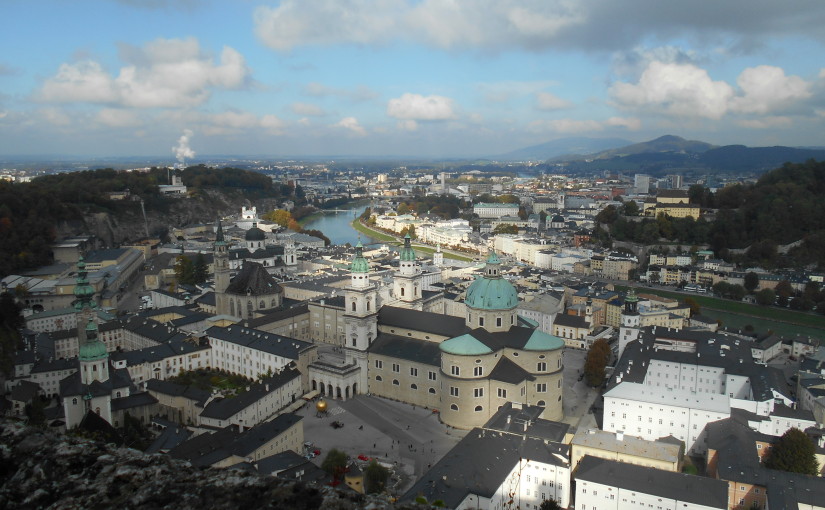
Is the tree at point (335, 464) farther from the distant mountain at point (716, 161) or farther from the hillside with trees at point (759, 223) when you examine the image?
the distant mountain at point (716, 161)

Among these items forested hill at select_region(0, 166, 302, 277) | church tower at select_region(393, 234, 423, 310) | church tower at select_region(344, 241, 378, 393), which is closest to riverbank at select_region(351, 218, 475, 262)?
forested hill at select_region(0, 166, 302, 277)

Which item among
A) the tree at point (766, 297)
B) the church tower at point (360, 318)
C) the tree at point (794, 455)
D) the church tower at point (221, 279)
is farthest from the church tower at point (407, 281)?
the tree at point (766, 297)

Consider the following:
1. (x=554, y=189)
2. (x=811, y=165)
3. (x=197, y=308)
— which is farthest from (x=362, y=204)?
(x=197, y=308)

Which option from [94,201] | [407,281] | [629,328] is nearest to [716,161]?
[94,201]

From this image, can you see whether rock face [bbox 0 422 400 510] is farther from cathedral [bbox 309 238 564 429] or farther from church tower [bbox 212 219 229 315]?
church tower [bbox 212 219 229 315]

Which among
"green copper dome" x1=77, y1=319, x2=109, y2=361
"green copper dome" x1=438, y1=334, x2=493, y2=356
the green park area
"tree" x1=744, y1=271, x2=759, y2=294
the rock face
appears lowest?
the green park area
